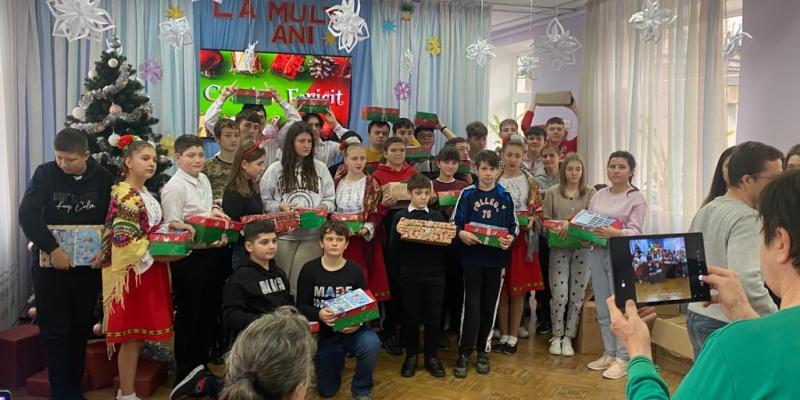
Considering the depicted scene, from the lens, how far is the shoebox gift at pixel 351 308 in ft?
10.9

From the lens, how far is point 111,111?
4.21 meters

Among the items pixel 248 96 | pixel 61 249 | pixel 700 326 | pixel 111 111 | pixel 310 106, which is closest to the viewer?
pixel 700 326

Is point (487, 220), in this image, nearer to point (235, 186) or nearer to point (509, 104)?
point (235, 186)

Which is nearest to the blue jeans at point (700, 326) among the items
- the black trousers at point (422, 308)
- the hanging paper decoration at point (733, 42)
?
the black trousers at point (422, 308)

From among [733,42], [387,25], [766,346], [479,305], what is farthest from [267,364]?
[387,25]

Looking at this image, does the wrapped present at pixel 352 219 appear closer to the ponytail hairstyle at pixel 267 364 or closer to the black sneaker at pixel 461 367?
the black sneaker at pixel 461 367

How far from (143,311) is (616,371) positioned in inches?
115

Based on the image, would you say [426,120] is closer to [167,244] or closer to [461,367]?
[461,367]

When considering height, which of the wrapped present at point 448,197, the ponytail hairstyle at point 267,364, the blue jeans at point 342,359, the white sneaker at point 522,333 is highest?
the wrapped present at point 448,197

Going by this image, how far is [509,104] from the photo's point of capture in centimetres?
948

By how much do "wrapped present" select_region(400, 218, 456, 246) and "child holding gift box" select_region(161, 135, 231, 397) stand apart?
3.65ft

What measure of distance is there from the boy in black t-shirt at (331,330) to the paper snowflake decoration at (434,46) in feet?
12.5

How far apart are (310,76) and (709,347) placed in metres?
5.80

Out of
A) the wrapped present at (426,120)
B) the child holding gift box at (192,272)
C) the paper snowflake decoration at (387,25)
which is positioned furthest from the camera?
the paper snowflake decoration at (387,25)
